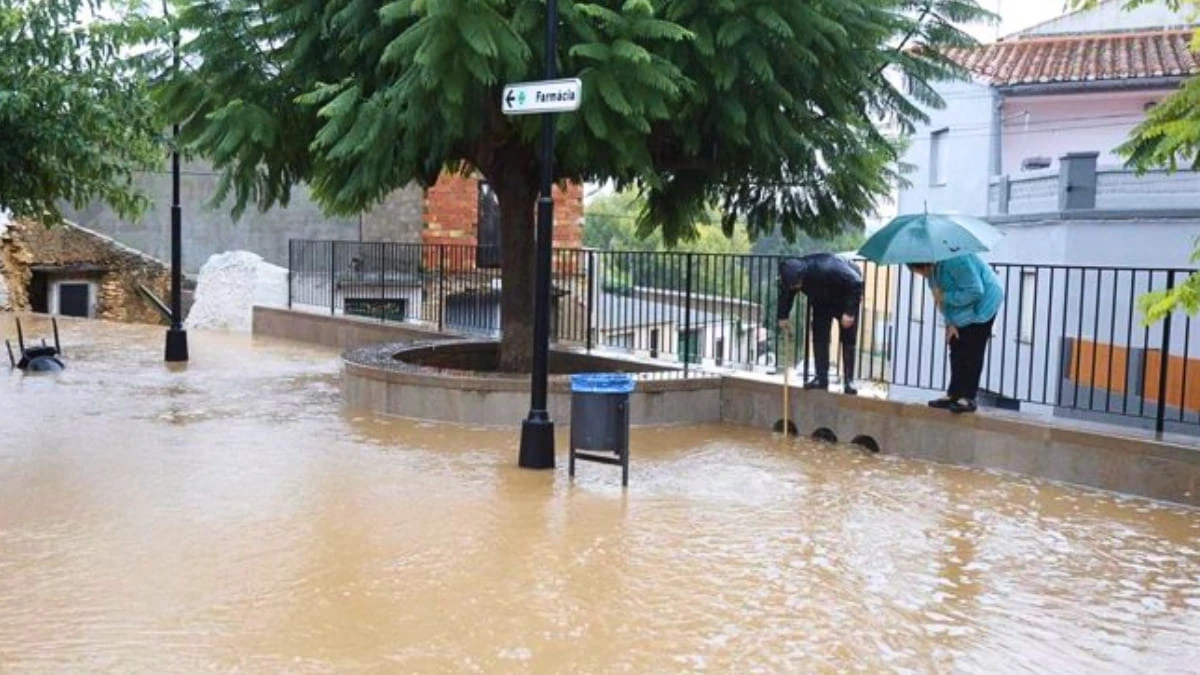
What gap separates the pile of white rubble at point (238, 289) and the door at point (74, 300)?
7190 mm

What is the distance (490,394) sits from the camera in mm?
11312

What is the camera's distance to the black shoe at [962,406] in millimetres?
9852

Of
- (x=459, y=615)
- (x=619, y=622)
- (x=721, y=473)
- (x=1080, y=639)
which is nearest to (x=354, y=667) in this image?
(x=459, y=615)

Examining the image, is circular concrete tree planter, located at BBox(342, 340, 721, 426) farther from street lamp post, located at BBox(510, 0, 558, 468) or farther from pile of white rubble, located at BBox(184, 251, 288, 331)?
pile of white rubble, located at BBox(184, 251, 288, 331)

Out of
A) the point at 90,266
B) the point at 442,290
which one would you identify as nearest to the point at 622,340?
the point at 442,290

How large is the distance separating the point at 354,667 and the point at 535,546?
2.11m

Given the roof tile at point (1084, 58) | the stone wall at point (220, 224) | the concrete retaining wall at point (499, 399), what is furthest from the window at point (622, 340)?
the stone wall at point (220, 224)

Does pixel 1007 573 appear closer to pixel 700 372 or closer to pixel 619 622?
pixel 619 622

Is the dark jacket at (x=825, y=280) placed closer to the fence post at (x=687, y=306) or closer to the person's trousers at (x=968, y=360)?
the person's trousers at (x=968, y=360)

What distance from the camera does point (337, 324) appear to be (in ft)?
63.9

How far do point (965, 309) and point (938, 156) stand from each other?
1873 cm

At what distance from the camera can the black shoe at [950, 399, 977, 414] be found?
32.3ft

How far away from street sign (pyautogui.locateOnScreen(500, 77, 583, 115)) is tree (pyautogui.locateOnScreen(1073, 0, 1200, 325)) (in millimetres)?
3843

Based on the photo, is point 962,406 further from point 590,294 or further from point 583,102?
point 590,294
